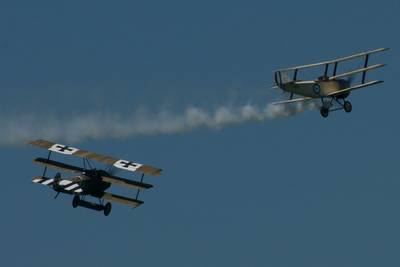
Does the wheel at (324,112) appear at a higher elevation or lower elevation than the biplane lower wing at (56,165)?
higher

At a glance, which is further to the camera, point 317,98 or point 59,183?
point 317,98

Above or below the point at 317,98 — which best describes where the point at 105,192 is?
below

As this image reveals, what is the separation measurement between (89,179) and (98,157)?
10.2ft

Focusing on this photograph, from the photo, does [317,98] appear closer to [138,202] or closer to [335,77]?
[335,77]

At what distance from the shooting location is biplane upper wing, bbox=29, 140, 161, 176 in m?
110

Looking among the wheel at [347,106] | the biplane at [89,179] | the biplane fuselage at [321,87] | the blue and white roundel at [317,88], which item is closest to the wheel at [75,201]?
the biplane at [89,179]

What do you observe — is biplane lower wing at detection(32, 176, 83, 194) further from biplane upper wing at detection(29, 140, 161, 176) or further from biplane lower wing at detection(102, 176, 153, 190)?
biplane upper wing at detection(29, 140, 161, 176)

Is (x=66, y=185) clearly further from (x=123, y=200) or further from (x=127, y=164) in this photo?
(x=123, y=200)

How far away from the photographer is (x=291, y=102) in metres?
118

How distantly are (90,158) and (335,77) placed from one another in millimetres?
17367

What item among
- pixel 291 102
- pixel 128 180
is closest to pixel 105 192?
pixel 128 180

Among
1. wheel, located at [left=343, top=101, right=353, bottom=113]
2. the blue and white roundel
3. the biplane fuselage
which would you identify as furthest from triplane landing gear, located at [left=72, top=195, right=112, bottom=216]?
wheel, located at [left=343, top=101, right=353, bottom=113]

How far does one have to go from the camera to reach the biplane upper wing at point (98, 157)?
10950 cm

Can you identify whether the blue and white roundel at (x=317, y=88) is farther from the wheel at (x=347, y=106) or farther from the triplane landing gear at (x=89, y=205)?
the triplane landing gear at (x=89, y=205)
